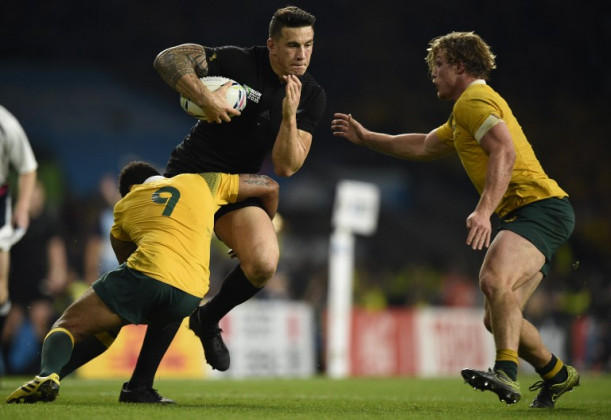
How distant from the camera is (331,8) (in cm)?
2084

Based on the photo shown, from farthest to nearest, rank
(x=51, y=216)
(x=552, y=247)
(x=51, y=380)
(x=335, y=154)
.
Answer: (x=335, y=154)
(x=51, y=216)
(x=552, y=247)
(x=51, y=380)

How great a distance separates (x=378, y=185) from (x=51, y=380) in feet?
55.2

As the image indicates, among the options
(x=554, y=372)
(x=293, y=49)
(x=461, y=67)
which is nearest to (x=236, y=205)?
(x=293, y=49)

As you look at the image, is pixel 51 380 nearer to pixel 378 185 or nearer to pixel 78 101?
pixel 78 101

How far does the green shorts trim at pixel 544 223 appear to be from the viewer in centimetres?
607

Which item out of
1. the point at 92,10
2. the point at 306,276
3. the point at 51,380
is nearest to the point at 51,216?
the point at 306,276

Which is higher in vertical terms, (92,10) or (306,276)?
(92,10)

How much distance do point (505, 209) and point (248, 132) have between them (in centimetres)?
170

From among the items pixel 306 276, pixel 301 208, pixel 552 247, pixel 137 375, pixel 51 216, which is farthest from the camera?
pixel 301 208

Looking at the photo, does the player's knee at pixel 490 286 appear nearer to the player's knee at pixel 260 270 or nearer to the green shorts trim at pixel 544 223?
the green shorts trim at pixel 544 223

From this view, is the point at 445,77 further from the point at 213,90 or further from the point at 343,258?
the point at 343,258

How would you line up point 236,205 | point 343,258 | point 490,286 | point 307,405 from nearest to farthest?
point 490,286 < point 307,405 < point 236,205 < point 343,258

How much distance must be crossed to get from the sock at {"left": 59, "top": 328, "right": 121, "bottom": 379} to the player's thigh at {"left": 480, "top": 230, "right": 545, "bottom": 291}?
7.11 feet

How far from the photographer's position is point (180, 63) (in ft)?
20.0
